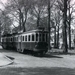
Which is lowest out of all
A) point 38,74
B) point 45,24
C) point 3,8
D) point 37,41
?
point 38,74

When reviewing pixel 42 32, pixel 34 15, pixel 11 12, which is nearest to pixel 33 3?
pixel 34 15

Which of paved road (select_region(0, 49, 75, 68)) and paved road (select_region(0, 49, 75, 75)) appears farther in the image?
paved road (select_region(0, 49, 75, 68))

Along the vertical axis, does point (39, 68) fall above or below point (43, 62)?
below

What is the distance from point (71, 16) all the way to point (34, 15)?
8232mm

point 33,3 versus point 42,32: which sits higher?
point 33,3

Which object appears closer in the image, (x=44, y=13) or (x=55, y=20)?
(x=44, y=13)

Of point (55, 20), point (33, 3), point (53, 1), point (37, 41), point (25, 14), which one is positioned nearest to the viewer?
point (37, 41)

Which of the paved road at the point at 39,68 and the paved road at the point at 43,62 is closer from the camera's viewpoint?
the paved road at the point at 39,68

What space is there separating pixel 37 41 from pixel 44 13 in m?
25.0

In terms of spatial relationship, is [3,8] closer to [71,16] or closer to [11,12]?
[11,12]

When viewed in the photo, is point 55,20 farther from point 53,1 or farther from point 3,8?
point 53,1

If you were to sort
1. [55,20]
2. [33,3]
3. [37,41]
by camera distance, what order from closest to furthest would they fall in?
1. [37,41]
2. [33,3]
3. [55,20]

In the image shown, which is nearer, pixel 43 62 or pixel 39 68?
pixel 39 68

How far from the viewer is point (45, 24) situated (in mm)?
56969
